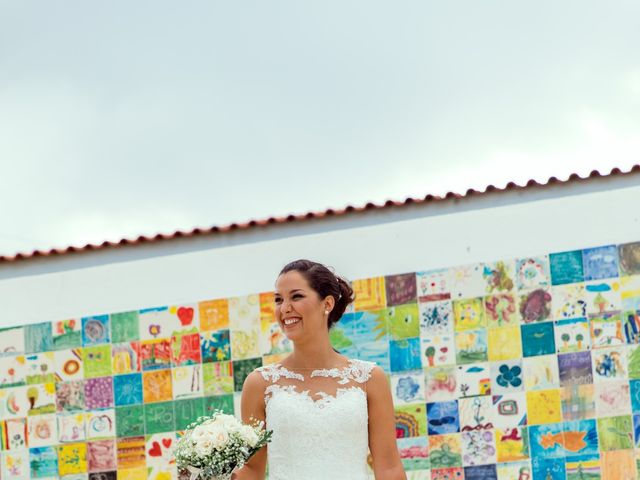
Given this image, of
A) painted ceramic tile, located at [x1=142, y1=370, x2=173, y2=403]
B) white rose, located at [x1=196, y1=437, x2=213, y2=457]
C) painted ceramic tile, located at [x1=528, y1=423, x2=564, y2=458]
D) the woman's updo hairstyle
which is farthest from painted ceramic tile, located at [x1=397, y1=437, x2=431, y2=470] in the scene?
white rose, located at [x1=196, y1=437, x2=213, y2=457]

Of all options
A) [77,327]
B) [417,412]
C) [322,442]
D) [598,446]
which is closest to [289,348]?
[417,412]

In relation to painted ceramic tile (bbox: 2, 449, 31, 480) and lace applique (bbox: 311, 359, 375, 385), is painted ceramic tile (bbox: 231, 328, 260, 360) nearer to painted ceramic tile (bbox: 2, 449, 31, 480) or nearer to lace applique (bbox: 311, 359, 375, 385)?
painted ceramic tile (bbox: 2, 449, 31, 480)

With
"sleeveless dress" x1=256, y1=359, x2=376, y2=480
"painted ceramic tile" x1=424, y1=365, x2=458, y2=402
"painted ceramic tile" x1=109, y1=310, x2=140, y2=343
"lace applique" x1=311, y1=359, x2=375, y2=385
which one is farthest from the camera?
"painted ceramic tile" x1=109, y1=310, x2=140, y2=343

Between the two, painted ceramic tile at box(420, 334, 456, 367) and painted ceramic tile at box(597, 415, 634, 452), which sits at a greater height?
painted ceramic tile at box(420, 334, 456, 367)

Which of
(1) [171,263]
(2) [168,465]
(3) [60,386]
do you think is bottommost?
(2) [168,465]

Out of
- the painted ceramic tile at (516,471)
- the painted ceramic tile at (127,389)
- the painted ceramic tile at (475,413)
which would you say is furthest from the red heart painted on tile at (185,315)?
the painted ceramic tile at (516,471)

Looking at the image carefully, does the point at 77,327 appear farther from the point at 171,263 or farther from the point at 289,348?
the point at 289,348

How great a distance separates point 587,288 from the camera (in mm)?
8227

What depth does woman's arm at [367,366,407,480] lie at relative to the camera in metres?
5.15

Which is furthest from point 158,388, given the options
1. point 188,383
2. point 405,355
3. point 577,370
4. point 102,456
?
point 577,370

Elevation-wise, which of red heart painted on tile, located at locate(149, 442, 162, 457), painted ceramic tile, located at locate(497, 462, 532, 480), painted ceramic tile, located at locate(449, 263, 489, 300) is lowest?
painted ceramic tile, located at locate(497, 462, 532, 480)

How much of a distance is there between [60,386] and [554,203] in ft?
11.7

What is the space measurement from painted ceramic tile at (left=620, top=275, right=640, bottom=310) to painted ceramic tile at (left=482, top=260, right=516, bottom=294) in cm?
68

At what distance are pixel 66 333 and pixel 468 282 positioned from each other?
2.81 m
